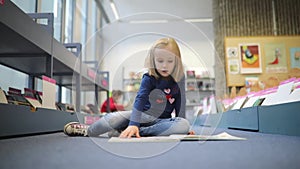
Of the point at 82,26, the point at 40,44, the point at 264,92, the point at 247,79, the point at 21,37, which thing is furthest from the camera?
the point at 82,26

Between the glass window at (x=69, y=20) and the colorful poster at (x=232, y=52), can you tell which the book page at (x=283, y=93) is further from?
the glass window at (x=69, y=20)

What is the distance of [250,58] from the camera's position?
3.43 m

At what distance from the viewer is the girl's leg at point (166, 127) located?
1.05 metres

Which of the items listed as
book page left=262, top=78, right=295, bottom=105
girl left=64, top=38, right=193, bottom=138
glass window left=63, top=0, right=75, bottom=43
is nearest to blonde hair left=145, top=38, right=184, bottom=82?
girl left=64, top=38, right=193, bottom=138

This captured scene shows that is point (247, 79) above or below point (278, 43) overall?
below

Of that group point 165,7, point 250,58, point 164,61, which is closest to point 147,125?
point 164,61

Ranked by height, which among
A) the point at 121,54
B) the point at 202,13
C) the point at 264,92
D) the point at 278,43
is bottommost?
the point at 264,92

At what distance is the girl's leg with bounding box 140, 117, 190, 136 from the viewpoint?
1.05 m

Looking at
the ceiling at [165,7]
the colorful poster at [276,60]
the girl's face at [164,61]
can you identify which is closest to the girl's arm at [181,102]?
the girl's face at [164,61]

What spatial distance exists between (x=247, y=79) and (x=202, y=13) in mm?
1813

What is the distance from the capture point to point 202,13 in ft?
15.8

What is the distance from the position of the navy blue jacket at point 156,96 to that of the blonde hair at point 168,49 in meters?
0.03

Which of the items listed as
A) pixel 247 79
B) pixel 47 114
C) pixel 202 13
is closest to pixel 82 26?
pixel 202 13

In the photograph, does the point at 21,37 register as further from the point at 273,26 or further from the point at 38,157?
the point at 273,26
